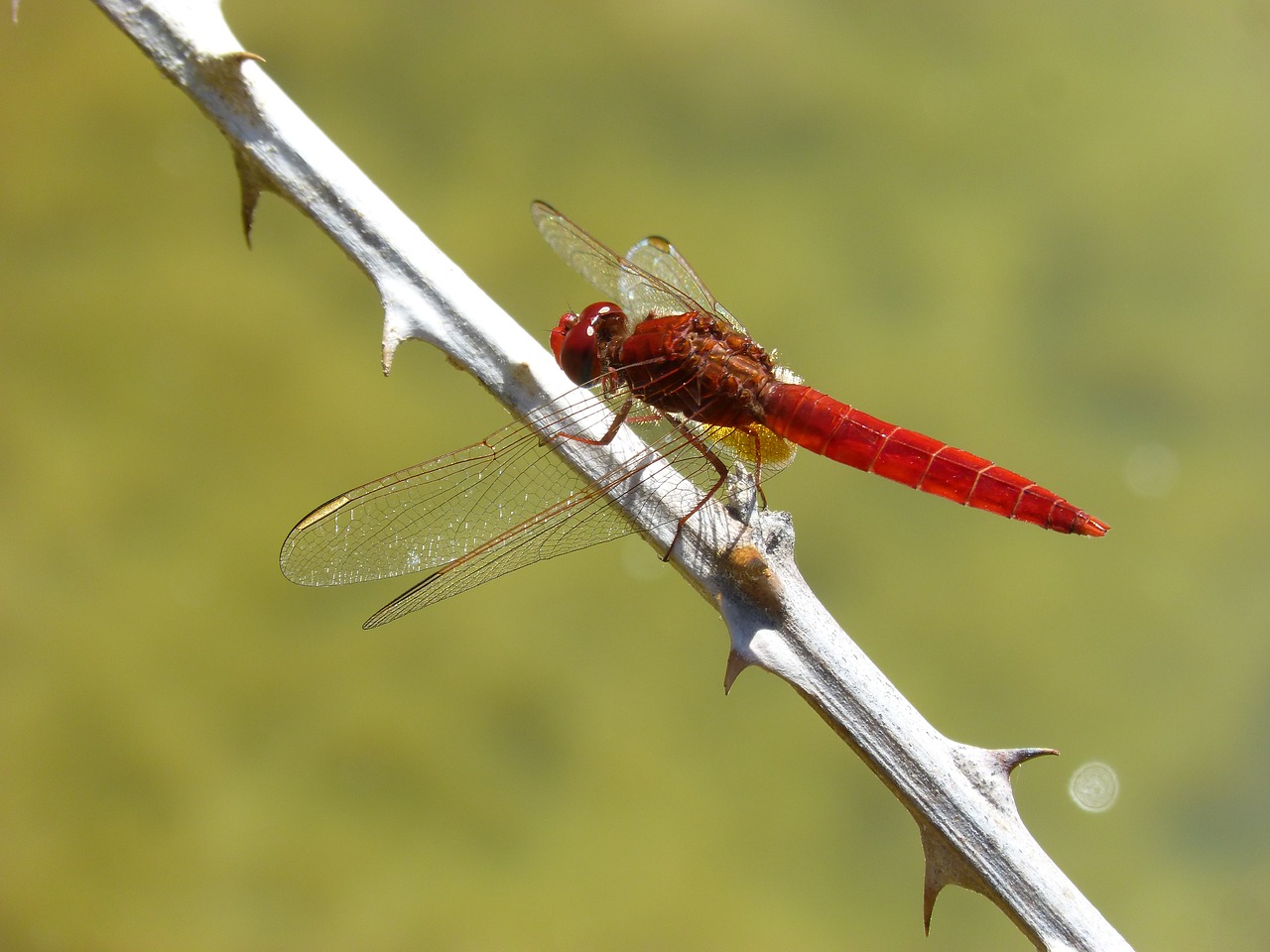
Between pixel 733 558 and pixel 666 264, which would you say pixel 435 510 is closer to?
pixel 733 558

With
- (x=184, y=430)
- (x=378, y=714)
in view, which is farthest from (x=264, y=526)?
(x=378, y=714)

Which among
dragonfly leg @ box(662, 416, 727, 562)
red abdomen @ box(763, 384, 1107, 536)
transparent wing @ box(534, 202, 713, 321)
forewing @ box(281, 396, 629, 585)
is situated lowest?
forewing @ box(281, 396, 629, 585)

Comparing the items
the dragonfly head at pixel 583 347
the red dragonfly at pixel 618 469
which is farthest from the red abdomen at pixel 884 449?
the dragonfly head at pixel 583 347

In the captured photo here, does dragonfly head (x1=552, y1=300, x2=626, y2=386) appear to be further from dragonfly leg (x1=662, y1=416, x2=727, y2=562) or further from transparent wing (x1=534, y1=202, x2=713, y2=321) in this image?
dragonfly leg (x1=662, y1=416, x2=727, y2=562)

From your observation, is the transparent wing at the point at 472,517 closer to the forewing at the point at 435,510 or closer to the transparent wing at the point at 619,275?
the forewing at the point at 435,510

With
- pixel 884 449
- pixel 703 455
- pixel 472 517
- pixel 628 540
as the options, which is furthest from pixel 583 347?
pixel 628 540

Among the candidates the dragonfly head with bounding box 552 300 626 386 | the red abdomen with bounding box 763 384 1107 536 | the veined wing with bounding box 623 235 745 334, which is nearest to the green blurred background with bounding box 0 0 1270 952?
the veined wing with bounding box 623 235 745 334

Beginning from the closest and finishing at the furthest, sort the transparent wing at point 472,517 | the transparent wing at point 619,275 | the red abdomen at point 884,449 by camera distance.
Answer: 1. the transparent wing at point 472,517
2. the red abdomen at point 884,449
3. the transparent wing at point 619,275

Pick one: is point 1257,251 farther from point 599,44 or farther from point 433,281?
point 433,281
